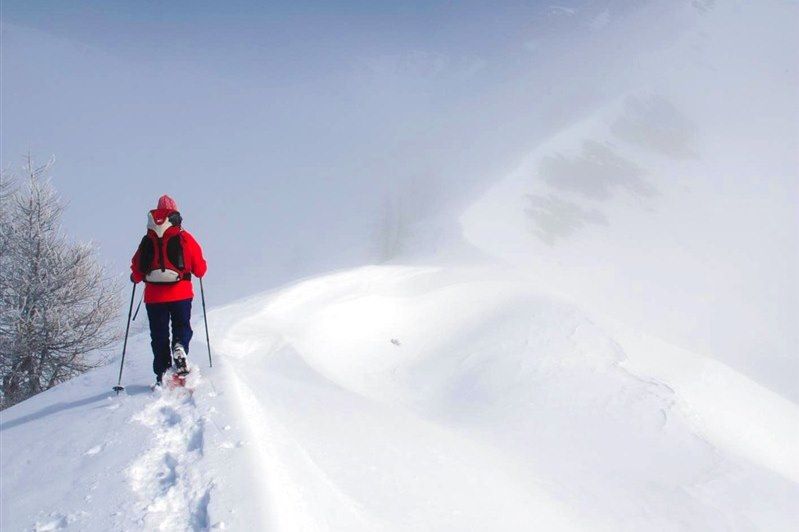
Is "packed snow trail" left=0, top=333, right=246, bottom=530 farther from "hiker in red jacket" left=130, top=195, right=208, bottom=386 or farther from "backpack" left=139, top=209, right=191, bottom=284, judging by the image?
"backpack" left=139, top=209, right=191, bottom=284

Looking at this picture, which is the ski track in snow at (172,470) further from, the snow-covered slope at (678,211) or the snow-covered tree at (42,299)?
the snow-covered slope at (678,211)

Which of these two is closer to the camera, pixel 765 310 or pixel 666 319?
pixel 666 319

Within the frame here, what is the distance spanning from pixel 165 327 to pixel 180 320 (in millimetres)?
227

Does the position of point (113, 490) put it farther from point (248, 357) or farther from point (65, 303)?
point (65, 303)

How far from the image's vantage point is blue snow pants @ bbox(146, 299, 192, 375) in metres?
5.61

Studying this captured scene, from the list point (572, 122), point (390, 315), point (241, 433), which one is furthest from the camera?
point (572, 122)

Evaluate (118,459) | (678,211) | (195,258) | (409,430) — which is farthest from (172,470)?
(678,211)

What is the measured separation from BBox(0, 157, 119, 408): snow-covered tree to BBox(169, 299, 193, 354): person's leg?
38.2 ft

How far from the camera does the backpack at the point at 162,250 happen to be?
5.36 m

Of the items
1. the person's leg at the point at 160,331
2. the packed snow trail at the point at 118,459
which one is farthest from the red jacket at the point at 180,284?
the packed snow trail at the point at 118,459

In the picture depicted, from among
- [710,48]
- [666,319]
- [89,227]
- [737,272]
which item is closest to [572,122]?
[737,272]

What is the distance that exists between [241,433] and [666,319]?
22819 mm

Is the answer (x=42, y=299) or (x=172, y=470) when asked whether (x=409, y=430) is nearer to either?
(x=172, y=470)

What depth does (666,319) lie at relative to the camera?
22.3 metres
